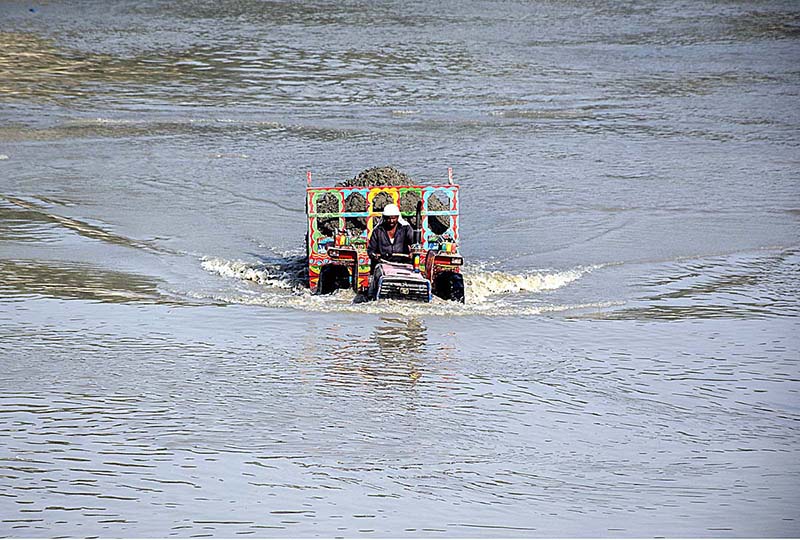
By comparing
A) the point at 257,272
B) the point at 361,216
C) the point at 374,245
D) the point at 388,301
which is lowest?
the point at 257,272

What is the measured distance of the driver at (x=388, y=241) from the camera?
1580cm

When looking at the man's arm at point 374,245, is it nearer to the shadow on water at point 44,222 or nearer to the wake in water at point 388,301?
the wake in water at point 388,301

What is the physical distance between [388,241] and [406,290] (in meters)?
0.90

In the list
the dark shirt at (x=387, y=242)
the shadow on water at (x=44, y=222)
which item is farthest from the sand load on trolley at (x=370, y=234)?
the shadow on water at (x=44, y=222)

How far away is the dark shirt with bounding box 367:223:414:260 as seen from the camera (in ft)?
52.0

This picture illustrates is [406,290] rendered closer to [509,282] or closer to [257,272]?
[509,282]

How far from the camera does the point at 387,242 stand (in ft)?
52.0

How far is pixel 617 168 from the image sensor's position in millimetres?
27109

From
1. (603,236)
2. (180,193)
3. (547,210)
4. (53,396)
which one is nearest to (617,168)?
(547,210)

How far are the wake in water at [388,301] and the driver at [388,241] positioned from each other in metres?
0.69

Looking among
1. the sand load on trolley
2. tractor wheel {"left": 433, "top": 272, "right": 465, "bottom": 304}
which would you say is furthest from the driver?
tractor wheel {"left": 433, "top": 272, "right": 465, "bottom": 304}

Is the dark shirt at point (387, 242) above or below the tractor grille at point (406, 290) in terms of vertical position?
above

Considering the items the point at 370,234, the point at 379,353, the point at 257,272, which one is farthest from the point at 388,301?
the point at 257,272

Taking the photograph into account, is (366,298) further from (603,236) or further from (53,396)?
(603,236)
